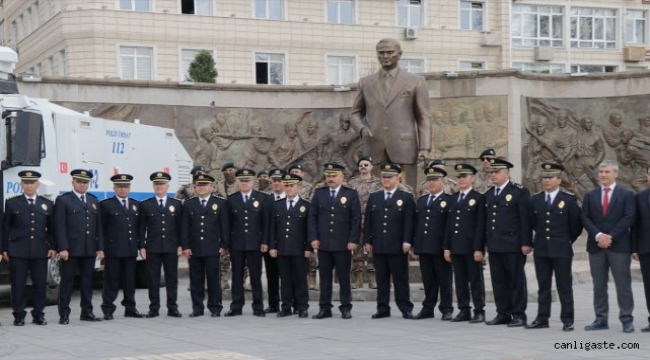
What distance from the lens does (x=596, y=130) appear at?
2448 cm

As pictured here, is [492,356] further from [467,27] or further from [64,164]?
[467,27]

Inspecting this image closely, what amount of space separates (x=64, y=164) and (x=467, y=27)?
31.0 metres

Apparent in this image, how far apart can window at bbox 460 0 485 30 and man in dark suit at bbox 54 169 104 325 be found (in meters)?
32.7

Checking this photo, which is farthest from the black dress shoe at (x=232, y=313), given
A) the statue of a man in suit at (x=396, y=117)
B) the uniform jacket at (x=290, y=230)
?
the statue of a man in suit at (x=396, y=117)

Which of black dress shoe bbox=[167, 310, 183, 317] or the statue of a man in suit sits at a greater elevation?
the statue of a man in suit

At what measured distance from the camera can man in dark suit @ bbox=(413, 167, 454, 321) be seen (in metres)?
13.1

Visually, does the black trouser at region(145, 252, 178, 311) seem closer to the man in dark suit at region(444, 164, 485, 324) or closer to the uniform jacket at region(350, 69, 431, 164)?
the man in dark suit at region(444, 164, 485, 324)

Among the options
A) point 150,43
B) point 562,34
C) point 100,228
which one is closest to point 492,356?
point 100,228

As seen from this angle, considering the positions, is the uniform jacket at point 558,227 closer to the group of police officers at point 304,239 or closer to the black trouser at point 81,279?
the group of police officers at point 304,239

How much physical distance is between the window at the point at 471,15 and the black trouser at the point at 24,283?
33.2 m

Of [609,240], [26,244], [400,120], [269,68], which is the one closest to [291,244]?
[26,244]

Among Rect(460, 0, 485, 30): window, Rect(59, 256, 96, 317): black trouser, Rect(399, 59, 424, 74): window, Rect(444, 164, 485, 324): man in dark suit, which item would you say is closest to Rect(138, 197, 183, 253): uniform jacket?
Rect(59, 256, 96, 317): black trouser

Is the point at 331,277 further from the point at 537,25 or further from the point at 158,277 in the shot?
the point at 537,25

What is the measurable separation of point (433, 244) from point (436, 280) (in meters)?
0.45
